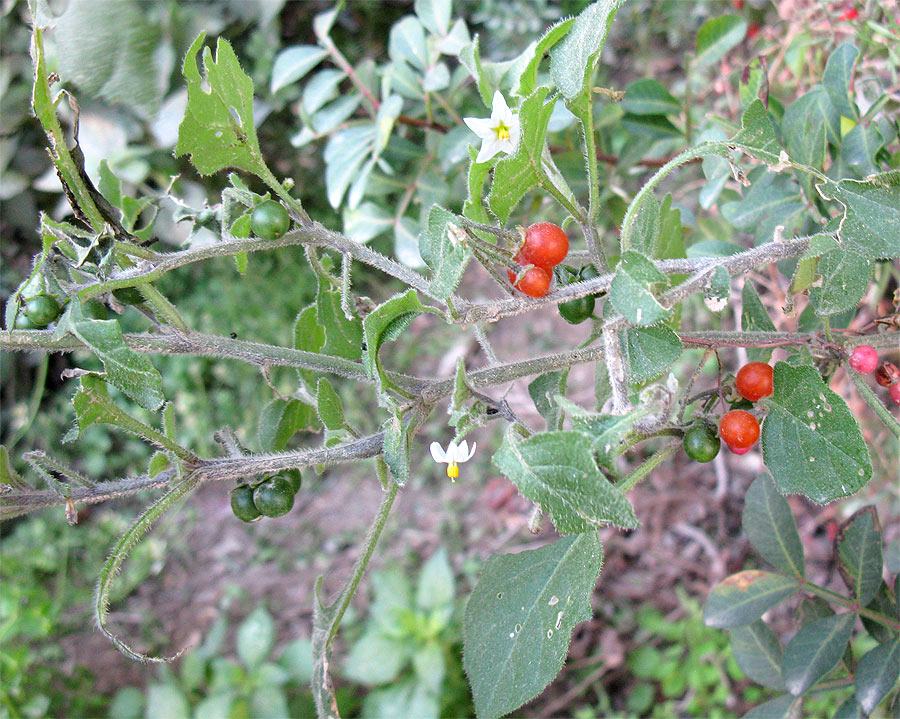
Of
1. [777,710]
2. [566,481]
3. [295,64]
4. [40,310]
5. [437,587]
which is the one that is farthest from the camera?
[437,587]

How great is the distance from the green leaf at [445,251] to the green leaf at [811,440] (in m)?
0.35

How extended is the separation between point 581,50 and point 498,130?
10cm

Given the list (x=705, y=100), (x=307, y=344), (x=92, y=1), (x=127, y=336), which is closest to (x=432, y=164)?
(x=307, y=344)

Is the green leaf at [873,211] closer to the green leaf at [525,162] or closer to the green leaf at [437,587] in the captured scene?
the green leaf at [525,162]

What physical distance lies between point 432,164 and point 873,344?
95 centimetres

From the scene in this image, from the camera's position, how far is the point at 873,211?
2.15 feet

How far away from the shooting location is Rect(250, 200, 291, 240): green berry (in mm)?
659

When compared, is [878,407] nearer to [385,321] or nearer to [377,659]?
[385,321]

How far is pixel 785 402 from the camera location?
28.0 inches

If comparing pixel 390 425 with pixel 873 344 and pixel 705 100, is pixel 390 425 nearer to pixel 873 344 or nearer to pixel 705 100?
pixel 873 344

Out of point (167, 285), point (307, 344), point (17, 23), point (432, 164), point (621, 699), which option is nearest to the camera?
point (307, 344)

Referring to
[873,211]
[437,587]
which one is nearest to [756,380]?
[873,211]

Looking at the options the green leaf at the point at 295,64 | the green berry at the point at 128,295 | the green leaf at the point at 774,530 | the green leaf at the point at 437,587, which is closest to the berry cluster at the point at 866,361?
the green leaf at the point at 774,530

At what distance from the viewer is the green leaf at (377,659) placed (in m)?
1.83
